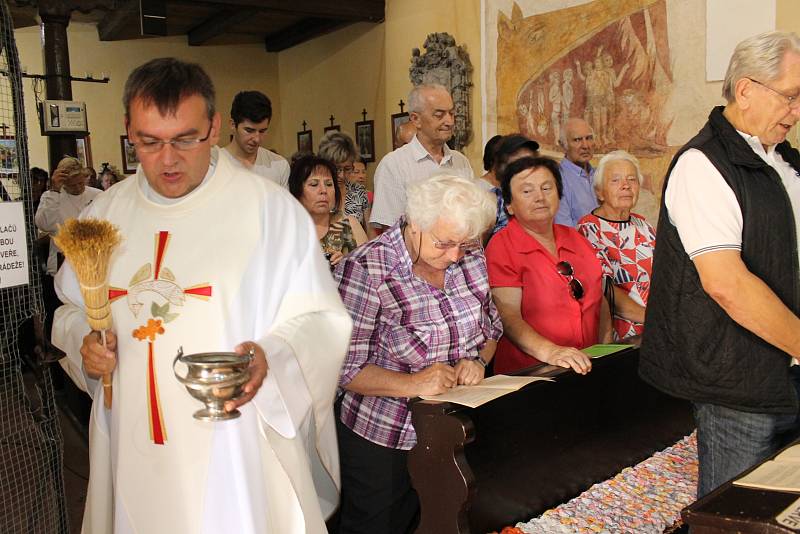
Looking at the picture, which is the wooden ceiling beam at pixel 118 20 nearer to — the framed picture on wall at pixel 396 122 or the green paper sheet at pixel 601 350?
the framed picture on wall at pixel 396 122

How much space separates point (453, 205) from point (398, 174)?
107 inches

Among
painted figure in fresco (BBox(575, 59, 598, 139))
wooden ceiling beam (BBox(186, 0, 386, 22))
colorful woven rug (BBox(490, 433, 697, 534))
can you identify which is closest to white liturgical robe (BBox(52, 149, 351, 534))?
colorful woven rug (BBox(490, 433, 697, 534))

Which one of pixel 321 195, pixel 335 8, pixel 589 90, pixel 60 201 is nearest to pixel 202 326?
pixel 321 195

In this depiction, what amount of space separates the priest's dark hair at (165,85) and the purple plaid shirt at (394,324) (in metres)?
0.96

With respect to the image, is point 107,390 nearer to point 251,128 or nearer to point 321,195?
point 321,195

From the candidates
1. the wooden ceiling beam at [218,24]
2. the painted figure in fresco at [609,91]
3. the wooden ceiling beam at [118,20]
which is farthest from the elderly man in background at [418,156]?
the wooden ceiling beam at [218,24]

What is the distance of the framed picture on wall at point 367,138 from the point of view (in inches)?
480

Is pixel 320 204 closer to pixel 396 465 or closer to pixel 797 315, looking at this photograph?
pixel 396 465

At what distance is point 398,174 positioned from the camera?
17.9ft

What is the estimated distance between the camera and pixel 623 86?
25.8 ft

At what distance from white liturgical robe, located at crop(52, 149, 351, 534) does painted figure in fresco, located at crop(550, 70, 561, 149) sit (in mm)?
6892

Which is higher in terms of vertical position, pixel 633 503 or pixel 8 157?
pixel 8 157

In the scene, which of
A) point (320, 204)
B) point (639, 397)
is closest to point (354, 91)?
point (320, 204)

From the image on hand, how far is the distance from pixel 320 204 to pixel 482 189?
1690mm
